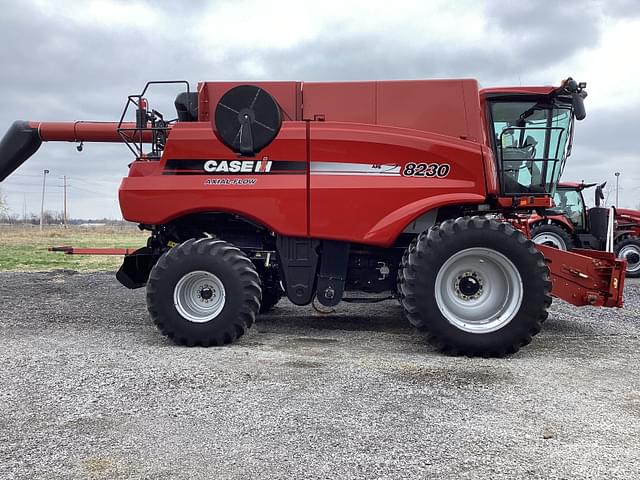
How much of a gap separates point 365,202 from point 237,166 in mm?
1487

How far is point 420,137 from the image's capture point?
5.74 metres

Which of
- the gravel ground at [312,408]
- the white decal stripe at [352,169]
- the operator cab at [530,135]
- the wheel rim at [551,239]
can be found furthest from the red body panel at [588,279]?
the wheel rim at [551,239]

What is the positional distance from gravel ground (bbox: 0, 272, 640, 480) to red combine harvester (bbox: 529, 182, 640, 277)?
6.73 metres

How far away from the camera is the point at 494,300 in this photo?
5492 millimetres

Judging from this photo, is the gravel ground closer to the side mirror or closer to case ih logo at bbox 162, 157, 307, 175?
case ih logo at bbox 162, 157, 307, 175

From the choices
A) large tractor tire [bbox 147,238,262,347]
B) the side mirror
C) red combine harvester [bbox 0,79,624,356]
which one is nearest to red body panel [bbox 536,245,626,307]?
red combine harvester [bbox 0,79,624,356]

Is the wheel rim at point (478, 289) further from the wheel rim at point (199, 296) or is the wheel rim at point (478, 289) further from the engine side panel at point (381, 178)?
the wheel rim at point (199, 296)

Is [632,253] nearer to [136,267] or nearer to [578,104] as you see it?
[578,104]

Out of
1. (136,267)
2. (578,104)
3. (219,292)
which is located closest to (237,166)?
(219,292)

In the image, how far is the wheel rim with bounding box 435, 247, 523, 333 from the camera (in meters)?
5.34

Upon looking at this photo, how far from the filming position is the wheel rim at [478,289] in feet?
17.5

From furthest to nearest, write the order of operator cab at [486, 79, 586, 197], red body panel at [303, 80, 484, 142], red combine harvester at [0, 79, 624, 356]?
operator cab at [486, 79, 586, 197], red body panel at [303, 80, 484, 142], red combine harvester at [0, 79, 624, 356]

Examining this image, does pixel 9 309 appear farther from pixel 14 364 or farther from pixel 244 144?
pixel 244 144

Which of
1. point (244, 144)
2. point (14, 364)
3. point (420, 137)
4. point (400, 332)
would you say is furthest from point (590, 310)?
point (14, 364)
